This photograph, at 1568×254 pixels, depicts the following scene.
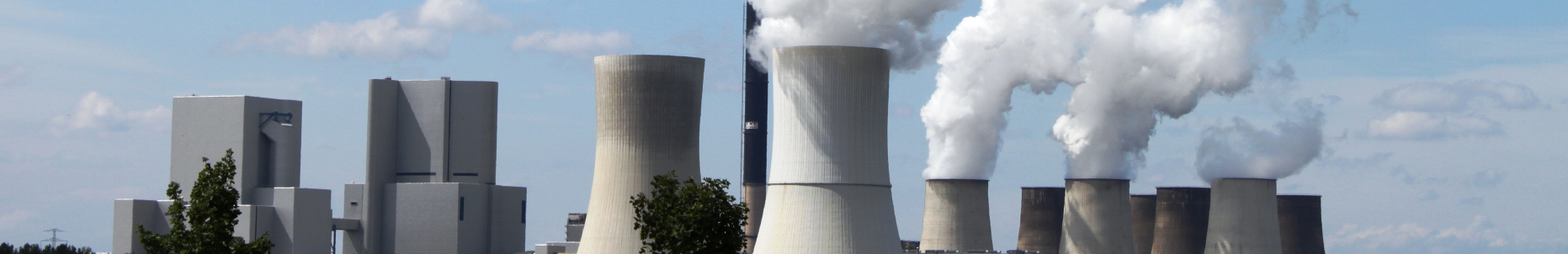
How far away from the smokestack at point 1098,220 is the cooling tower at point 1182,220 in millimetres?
3875

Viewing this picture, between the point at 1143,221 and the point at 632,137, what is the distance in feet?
→ 62.3

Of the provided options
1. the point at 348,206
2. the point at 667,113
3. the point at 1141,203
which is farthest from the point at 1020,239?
the point at 348,206

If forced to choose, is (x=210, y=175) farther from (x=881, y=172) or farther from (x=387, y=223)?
(x=387, y=223)

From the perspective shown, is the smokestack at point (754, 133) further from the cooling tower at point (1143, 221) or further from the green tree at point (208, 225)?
the green tree at point (208, 225)

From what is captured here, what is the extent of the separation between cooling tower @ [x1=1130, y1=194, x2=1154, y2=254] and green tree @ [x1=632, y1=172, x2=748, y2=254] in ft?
88.2

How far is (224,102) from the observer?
3853 cm

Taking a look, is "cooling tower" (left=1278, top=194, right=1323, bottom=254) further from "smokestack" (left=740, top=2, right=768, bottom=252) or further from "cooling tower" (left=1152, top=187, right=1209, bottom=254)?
"smokestack" (left=740, top=2, right=768, bottom=252)

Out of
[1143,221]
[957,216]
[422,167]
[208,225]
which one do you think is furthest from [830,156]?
[1143,221]

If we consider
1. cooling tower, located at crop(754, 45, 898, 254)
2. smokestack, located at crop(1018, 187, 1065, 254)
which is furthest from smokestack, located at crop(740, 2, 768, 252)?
cooling tower, located at crop(754, 45, 898, 254)

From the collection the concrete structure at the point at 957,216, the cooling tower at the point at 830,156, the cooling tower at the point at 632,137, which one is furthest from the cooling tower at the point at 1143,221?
the cooling tower at the point at 830,156

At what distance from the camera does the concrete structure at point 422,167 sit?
139 ft

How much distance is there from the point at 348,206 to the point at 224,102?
5.47m

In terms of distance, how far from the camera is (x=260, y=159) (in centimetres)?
3916

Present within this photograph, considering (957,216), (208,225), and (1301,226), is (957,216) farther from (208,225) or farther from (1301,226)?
(208,225)
